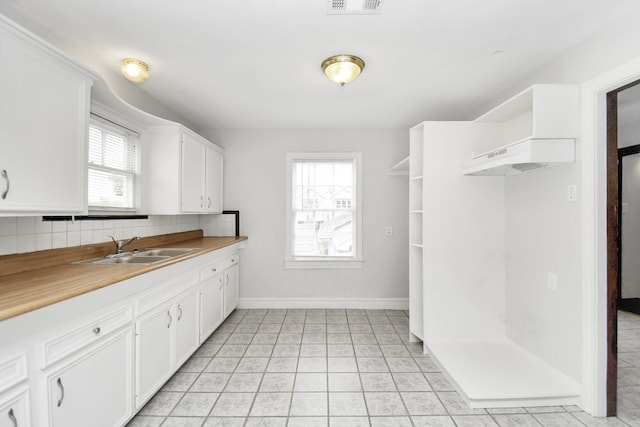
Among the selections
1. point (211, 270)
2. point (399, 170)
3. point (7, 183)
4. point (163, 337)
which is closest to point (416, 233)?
point (399, 170)

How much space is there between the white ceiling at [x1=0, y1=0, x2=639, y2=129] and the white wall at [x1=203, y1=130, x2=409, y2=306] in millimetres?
1012

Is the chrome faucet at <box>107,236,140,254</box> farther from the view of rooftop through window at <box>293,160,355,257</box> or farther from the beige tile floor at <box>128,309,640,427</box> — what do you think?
the view of rooftop through window at <box>293,160,355,257</box>

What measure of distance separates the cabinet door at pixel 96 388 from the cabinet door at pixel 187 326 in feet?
1.92

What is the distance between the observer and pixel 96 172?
7.88 ft

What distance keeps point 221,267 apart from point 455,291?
2.50 meters

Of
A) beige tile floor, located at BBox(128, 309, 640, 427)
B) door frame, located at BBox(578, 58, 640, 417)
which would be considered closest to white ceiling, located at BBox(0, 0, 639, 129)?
door frame, located at BBox(578, 58, 640, 417)

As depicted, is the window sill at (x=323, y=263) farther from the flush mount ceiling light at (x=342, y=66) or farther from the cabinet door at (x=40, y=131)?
the cabinet door at (x=40, y=131)

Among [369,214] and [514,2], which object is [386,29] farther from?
[369,214]

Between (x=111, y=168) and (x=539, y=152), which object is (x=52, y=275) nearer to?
(x=111, y=168)

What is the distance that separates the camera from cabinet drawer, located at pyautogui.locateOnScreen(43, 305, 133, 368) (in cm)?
127

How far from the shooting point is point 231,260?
3.71 m

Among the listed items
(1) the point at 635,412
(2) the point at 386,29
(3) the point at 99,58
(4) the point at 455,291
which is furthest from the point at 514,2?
(3) the point at 99,58

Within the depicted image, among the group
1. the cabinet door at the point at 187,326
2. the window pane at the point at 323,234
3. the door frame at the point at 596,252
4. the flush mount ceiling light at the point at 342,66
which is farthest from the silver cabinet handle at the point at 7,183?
the door frame at the point at 596,252

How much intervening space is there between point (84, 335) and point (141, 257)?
127cm
